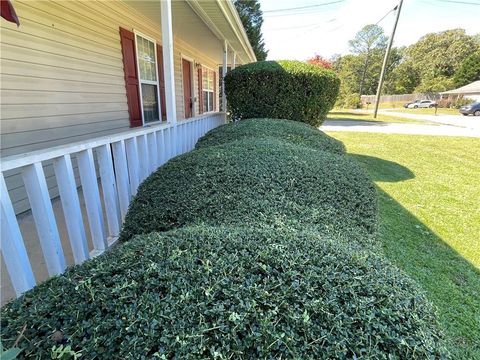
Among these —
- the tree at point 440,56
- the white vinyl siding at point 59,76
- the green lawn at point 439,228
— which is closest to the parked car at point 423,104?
the tree at point 440,56

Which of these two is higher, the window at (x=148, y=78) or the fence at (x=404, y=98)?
the window at (x=148, y=78)

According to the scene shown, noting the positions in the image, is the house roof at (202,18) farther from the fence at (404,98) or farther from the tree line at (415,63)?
the tree line at (415,63)

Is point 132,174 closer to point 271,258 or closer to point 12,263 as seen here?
point 12,263

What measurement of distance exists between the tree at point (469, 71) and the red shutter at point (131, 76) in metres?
58.4

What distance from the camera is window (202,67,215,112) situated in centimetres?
1196

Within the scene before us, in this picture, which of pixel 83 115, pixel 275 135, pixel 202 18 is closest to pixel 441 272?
pixel 275 135

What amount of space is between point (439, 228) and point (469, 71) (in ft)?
190

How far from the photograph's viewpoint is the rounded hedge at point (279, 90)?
6469mm

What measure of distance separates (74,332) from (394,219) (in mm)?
4160

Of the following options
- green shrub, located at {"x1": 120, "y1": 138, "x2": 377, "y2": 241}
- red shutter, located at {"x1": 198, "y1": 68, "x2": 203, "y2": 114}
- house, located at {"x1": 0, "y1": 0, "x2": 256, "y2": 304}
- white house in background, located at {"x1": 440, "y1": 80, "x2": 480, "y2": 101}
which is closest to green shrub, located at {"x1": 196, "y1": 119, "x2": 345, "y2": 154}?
house, located at {"x1": 0, "y1": 0, "x2": 256, "y2": 304}

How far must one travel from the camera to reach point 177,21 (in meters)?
5.97

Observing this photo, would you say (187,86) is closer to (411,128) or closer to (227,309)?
(227,309)

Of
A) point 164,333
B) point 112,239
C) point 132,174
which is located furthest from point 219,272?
point 132,174

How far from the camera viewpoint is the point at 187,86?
9430mm
